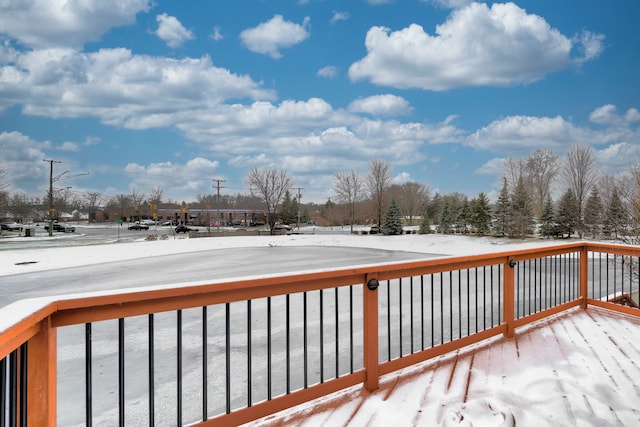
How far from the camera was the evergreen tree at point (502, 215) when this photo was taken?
1196 inches

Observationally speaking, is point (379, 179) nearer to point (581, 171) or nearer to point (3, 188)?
point (581, 171)

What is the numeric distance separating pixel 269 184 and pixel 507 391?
48715 millimetres

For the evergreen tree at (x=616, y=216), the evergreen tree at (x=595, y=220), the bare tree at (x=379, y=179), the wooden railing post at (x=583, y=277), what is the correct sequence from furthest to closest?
the bare tree at (x=379, y=179)
the evergreen tree at (x=595, y=220)
the evergreen tree at (x=616, y=216)
the wooden railing post at (x=583, y=277)

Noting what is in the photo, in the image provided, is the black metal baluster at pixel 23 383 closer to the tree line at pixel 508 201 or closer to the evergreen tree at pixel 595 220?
the tree line at pixel 508 201

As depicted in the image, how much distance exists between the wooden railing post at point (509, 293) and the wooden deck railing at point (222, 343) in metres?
0.01

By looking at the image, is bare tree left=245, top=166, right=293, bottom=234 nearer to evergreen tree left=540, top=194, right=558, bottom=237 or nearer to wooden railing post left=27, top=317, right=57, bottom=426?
evergreen tree left=540, top=194, right=558, bottom=237

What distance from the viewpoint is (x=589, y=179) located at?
2767 centimetres

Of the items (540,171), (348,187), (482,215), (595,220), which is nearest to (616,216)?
(595,220)

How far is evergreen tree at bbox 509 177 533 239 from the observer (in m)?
29.5

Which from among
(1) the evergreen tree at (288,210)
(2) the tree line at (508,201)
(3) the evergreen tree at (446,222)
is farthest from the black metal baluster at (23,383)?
(1) the evergreen tree at (288,210)

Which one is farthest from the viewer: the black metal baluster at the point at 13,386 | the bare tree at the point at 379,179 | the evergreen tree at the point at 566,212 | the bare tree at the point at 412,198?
the bare tree at the point at 412,198

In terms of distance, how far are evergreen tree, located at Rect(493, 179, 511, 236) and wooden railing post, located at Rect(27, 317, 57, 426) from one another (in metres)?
33.3

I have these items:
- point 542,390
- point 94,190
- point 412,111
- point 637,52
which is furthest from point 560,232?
point 94,190

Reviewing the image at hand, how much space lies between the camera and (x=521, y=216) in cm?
2950
